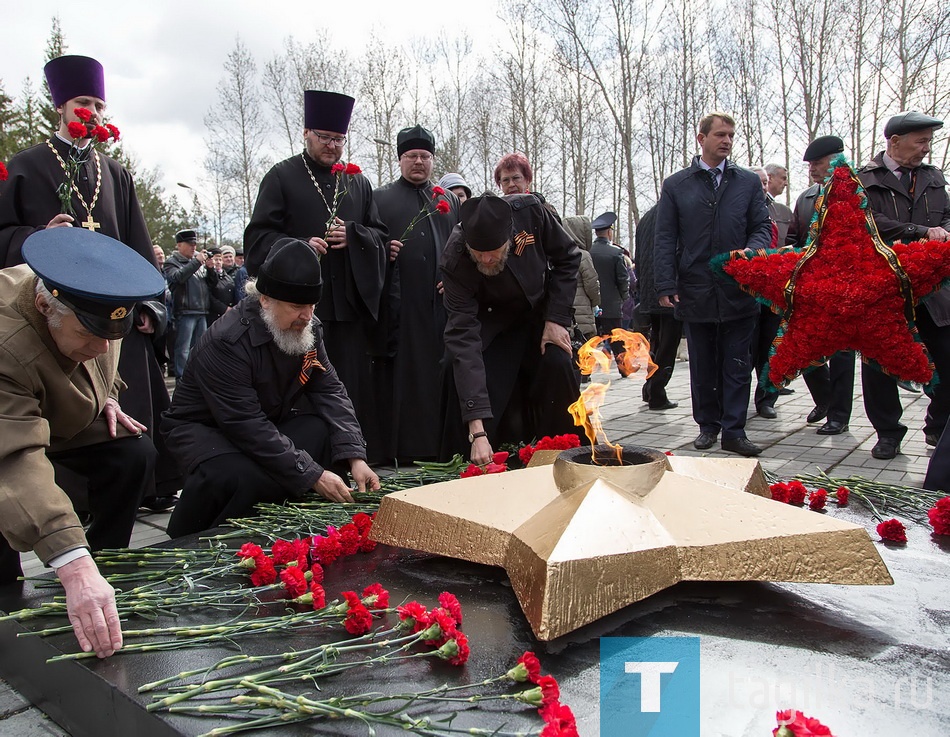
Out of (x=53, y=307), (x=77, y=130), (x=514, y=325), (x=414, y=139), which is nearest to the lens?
(x=53, y=307)

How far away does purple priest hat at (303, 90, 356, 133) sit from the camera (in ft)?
15.4

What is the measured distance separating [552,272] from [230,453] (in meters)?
2.05

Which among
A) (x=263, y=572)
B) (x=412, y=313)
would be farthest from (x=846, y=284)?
(x=263, y=572)

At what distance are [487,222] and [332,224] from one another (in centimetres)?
155

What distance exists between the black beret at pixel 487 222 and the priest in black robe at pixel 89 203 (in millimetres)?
1856

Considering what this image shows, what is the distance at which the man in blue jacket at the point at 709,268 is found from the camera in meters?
5.25

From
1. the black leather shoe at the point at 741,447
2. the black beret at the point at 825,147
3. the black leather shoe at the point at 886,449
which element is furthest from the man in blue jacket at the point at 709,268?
the black beret at the point at 825,147

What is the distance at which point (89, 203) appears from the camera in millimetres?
3965

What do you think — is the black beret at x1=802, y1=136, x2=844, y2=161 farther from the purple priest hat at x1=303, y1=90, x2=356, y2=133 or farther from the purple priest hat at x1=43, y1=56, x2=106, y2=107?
the purple priest hat at x1=43, y1=56, x2=106, y2=107

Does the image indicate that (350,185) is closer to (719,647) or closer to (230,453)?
Result: (230,453)

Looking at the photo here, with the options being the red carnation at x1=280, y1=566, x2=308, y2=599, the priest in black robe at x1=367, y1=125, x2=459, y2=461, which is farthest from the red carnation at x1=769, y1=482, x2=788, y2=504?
the priest in black robe at x1=367, y1=125, x2=459, y2=461

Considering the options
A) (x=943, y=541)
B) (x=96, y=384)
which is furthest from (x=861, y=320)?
(x=96, y=384)

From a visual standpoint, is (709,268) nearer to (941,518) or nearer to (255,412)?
(941,518)

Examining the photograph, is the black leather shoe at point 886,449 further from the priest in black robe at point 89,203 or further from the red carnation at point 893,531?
the priest in black robe at point 89,203
